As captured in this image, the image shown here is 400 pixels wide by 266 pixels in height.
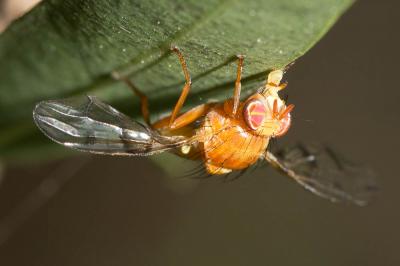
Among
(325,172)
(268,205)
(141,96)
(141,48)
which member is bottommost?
(268,205)

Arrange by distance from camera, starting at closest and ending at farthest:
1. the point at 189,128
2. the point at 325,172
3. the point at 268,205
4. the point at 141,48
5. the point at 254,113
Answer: the point at 141,48
the point at 254,113
the point at 189,128
the point at 325,172
the point at 268,205

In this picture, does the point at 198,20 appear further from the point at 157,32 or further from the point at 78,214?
the point at 78,214

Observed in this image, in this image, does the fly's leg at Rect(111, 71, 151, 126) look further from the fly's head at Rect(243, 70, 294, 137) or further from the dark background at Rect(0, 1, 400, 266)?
the dark background at Rect(0, 1, 400, 266)

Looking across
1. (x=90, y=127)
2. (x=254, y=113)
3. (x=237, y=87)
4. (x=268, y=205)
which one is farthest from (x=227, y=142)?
(x=268, y=205)

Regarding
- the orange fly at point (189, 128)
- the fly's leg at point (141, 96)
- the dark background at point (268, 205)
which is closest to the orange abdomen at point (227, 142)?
the orange fly at point (189, 128)

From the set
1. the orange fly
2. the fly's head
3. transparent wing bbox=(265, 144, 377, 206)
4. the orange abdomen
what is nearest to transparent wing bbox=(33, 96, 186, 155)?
the orange fly

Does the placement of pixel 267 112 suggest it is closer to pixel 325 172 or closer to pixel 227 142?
pixel 227 142
